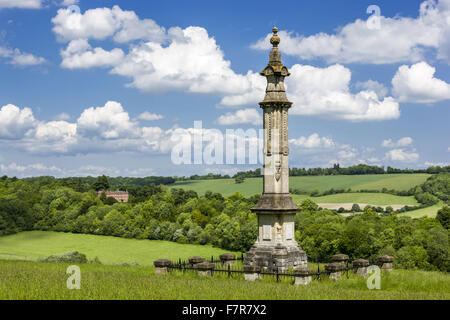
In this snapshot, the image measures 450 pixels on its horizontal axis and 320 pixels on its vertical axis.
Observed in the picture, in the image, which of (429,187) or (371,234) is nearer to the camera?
(371,234)

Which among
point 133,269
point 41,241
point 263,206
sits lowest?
point 41,241

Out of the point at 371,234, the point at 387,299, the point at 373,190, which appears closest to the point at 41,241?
the point at 371,234

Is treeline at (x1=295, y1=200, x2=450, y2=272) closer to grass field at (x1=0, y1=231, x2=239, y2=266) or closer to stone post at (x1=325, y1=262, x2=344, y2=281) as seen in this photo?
grass field at (x1=0, y1=231, x2=239, y2=266)

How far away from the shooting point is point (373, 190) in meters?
108

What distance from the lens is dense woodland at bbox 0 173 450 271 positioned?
2468 inches

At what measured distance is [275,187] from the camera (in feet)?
81.7

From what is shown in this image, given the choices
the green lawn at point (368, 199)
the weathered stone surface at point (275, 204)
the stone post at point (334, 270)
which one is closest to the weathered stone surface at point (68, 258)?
the weathered stone surface at point (275, 204)

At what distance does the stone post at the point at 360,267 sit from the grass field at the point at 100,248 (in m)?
49.5

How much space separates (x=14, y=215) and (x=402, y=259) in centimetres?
7318

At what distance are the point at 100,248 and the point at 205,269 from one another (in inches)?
2620

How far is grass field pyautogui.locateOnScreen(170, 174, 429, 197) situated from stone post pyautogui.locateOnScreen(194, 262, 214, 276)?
88991mm

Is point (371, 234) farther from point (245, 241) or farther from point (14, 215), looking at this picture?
point (14, 215)

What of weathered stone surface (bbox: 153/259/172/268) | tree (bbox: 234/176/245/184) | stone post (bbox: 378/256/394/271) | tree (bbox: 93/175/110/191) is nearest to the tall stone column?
weathered stone surface (bbox: 153/259/172/268)

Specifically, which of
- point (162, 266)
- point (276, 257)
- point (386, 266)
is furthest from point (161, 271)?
point (386, 266)
